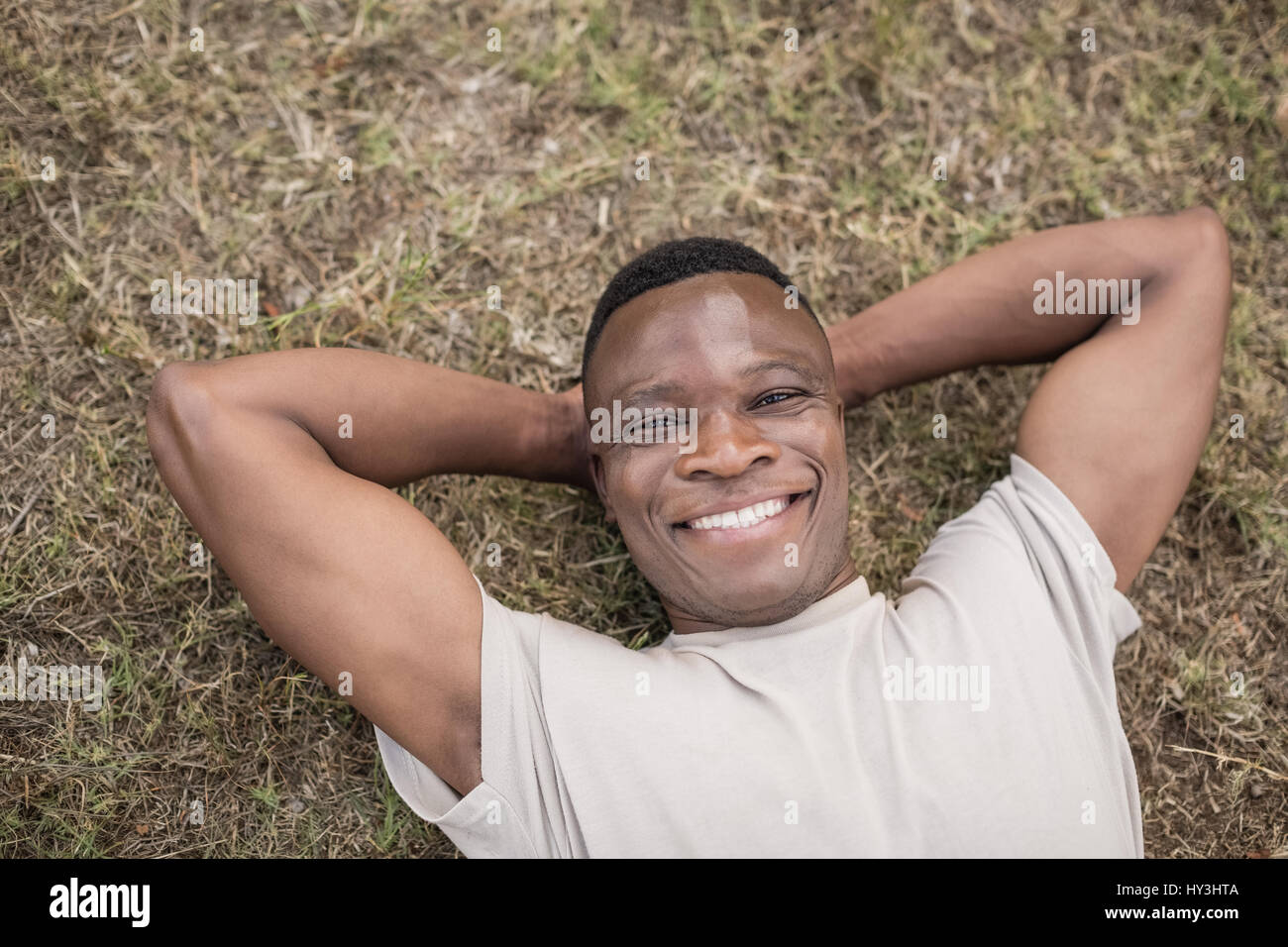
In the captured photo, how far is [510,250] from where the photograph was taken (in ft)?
10.6

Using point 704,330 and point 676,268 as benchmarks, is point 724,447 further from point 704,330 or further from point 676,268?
point 676,268

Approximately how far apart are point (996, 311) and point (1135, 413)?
49cm

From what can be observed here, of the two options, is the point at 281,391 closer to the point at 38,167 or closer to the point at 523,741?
the point at 523,741

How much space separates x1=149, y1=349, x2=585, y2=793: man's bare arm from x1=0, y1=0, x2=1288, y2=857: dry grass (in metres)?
0.74

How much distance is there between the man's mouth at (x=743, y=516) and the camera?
2330 millimetres

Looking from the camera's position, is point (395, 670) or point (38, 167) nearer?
point (395, 670)

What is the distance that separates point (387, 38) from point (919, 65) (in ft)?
6.17

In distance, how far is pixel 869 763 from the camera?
2.18 meters

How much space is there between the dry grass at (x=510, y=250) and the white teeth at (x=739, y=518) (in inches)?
31.0

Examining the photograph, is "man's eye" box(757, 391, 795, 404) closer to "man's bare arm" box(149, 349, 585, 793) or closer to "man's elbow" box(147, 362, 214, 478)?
"man's bare arm" box(149, 349, 585, 793)

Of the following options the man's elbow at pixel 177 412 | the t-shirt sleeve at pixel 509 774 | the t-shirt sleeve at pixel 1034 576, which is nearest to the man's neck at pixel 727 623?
the t-shirt sleeve at pixel 1034 576

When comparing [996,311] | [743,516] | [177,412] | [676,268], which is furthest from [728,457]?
[177,412]
